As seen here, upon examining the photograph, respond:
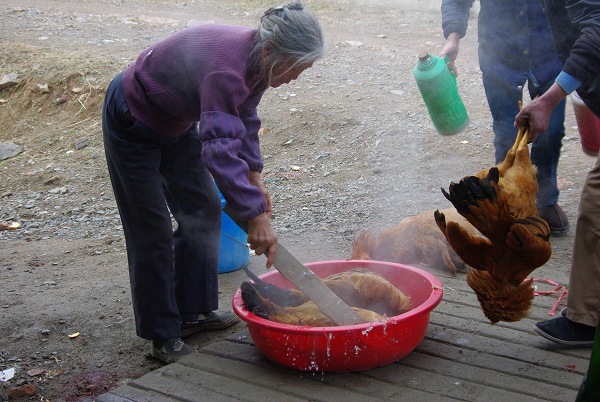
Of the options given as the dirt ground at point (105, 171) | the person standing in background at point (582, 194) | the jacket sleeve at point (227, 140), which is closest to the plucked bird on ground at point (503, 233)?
the person standing in background at point (582, 194)

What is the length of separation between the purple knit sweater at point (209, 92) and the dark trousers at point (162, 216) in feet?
0.43

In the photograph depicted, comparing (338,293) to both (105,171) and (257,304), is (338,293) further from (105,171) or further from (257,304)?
(105,171)

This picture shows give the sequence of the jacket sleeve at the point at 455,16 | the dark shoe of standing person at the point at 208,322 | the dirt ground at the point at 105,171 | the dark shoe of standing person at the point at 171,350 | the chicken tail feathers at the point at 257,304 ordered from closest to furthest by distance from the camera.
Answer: the chicken tail feathers at the point at 257,304 → the dark shoe of standing person at the point at 171,350 → the dark shoe of standing person at the point at 208,322 → the dirt ground at the point at 105,171 → the jacket sleeve at the point at 455,16

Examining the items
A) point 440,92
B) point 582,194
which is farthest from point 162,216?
point 440,92

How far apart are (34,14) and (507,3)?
1131 centimetres

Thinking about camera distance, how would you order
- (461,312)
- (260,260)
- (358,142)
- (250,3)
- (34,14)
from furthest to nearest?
(250,3)
(34,14)
(358,142)
(260,260)
(461,312)

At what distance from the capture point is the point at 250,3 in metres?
14.6

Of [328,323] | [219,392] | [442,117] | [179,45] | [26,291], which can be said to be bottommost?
[26,291]

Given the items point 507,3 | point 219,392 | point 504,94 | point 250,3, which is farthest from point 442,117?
point 250,3

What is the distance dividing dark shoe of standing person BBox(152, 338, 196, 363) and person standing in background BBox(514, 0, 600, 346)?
1.91m

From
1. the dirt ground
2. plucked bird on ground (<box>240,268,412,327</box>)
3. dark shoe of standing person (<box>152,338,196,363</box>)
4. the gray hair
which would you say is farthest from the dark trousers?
the gray hair

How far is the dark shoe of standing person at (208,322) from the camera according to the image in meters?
4.00

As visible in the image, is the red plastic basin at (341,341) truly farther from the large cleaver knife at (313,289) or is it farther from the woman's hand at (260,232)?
the woman's hand at (260,232)

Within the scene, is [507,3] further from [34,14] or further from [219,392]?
[34,14]
